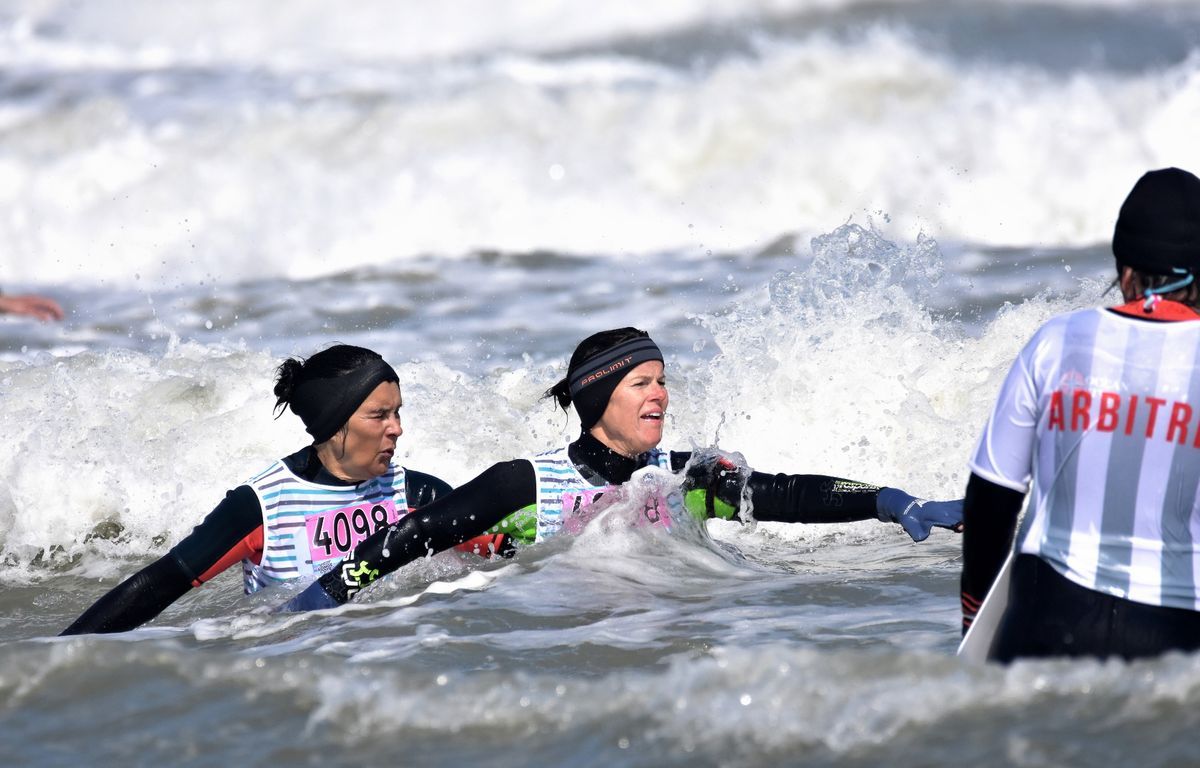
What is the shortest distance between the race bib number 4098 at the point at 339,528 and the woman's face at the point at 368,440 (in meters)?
0.13

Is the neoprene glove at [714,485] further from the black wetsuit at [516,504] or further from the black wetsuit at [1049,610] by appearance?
the black wetsuit at [1049,610]

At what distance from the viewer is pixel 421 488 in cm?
568

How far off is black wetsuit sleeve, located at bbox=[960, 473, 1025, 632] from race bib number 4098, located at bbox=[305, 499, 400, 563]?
8.69 feet

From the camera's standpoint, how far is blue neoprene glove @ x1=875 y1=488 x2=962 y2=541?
16.2ft

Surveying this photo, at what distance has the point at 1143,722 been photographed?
3.38 metres

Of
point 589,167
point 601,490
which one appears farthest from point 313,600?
point 589,167

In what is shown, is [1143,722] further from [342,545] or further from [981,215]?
[981,215]

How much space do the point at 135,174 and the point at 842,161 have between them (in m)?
7.84

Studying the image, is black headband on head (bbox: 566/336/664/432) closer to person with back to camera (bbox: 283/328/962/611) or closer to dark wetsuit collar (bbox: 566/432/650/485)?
person with back to camera (bbox: 283/328/962/611)

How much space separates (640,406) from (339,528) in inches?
46.0

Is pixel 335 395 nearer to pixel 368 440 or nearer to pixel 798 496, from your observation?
pixel 368 440

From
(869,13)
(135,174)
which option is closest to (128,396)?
(135,174)

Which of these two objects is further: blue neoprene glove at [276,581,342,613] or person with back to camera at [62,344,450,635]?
person with back to camera at [62,344,450,635]

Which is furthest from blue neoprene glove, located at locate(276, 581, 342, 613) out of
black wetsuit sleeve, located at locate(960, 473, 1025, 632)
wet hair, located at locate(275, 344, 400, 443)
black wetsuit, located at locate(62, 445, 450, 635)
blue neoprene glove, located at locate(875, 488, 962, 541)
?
black wetsuit sleeve, located at locate(960, 473, 1025, 632)
